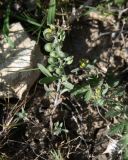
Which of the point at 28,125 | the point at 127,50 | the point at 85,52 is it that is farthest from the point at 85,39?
the point at 28,125

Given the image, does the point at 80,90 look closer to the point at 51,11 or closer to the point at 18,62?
the point at 18,62

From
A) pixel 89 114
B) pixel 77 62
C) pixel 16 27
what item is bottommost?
pixel 89 114

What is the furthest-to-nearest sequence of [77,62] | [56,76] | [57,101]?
[77,62] → [57,101] → [56,76]

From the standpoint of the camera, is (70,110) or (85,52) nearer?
(70,110)

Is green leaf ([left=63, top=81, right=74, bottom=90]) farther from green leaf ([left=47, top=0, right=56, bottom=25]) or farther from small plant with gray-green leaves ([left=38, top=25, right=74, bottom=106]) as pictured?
green leaf ([left=47, top=0, right=56, bottom=25])

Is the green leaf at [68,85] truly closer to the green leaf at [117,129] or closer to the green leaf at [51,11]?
the green leaf at [117,129]

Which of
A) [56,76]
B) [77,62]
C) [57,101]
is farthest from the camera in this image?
[77,62]

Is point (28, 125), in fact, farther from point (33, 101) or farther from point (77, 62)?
point (77, 62)

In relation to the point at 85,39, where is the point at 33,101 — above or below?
below
